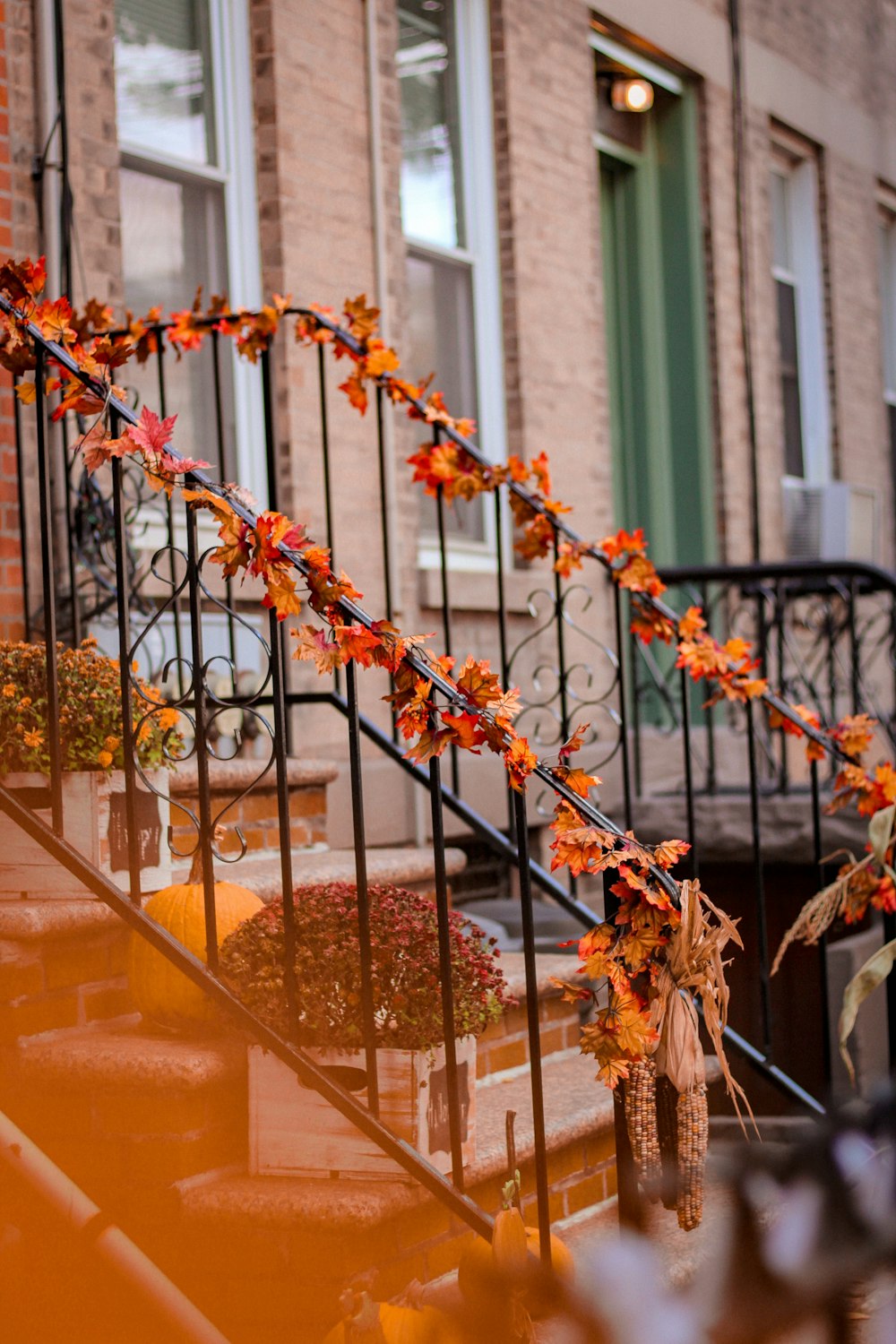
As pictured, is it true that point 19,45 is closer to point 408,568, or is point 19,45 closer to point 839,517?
point 408,568

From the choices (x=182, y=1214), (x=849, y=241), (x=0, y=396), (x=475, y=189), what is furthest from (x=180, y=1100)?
(x=849, y=241)

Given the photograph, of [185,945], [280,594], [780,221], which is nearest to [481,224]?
[780,221]

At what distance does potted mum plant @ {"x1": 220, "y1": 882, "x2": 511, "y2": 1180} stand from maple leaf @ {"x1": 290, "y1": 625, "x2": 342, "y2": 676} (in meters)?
0.50

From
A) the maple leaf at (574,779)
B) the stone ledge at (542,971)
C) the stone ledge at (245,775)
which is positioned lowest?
the stone ledge at (542,971)

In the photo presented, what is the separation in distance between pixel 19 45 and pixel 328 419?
1.53 metres

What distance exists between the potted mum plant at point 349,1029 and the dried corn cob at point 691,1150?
0.38 m

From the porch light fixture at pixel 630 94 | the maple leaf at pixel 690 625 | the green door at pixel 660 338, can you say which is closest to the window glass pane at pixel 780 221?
the green door at pixel 660 338

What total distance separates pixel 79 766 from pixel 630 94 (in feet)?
17.1

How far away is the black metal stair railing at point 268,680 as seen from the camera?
8.87ft

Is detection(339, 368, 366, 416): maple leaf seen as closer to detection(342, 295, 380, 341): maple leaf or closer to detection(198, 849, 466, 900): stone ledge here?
detection(342, 295, 380, 341): maple leaf

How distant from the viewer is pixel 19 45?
4188 millimetres

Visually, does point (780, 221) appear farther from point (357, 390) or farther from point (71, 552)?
point (71, 552)

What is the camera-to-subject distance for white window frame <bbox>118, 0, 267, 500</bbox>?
5.11 metres

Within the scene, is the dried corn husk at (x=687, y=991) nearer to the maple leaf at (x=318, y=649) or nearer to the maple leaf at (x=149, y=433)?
the maple leaf at (x=318, y=649)
